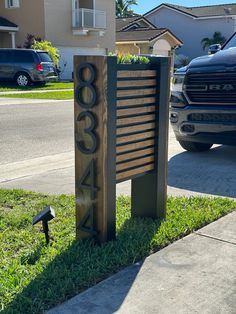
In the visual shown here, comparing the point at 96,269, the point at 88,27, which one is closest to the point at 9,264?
the point at 96,269

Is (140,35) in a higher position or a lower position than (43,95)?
higher

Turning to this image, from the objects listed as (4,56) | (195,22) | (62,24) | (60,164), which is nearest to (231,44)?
(60,164)

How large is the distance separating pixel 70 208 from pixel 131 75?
1578 millimetres

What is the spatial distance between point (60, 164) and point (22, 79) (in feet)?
54.6

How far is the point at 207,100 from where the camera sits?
6.49 metres

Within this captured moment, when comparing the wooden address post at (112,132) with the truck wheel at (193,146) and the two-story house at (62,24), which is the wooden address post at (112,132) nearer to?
the truck wheel at (193,146)

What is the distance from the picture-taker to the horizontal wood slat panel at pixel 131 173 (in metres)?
3.67

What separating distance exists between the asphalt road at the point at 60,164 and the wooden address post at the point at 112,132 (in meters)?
1.47

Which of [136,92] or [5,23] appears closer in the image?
[136,92]

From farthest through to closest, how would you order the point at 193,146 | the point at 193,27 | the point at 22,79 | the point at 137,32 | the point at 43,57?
the point at 193,27
the point at 137,32
the point at 22,79
the point at 43,57
the point at 193,146

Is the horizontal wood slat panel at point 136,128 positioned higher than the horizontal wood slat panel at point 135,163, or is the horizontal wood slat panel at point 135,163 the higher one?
the horizontal wood slat panel at point 136,128

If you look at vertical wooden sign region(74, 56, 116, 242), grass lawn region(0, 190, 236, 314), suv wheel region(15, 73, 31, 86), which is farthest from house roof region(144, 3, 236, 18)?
vertical wooden sign region(74, 56, 116, 242)

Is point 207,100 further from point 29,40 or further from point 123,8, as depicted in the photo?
point 123,8

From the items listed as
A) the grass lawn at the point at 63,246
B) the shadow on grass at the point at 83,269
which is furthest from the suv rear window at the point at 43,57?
the shadow on grass at the point at 83,269
